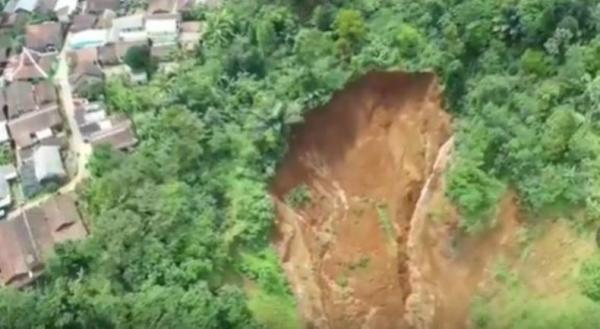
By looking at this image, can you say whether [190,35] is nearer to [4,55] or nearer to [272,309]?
[4,55]

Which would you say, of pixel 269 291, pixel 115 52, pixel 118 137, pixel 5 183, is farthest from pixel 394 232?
pixel 5 183

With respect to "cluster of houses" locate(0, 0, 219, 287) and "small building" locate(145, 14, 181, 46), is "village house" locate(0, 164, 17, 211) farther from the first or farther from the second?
"small building" locate(145, 14, 181, 46)

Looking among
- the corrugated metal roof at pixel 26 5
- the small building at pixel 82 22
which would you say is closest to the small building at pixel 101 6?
the small building at pixel 82 22

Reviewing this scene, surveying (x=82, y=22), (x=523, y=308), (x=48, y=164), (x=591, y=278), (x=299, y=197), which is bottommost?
(x=523, y=308)

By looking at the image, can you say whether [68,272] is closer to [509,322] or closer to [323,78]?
[323,78]

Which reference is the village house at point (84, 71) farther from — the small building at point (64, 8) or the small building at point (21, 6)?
the small building at point (21, 6)

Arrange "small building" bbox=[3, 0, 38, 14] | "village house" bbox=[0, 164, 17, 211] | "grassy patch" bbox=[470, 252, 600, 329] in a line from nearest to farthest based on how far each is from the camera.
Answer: "grassy patch" bbox=[470, 252, 600, 329]
"village house" bbox=[0, 164, 17, 211]
"small building" bbox=[3, 0, 38, 14]

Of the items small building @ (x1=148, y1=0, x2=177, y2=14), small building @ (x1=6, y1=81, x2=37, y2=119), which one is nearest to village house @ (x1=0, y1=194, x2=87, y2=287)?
→ small building @ (x1=6, y1=81, x2=37, y2=119)
